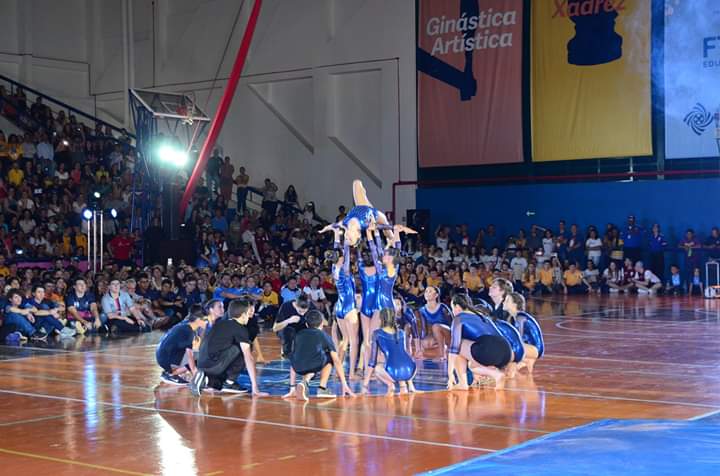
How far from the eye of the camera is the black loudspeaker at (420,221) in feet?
87.8

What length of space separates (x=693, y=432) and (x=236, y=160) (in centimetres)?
2546

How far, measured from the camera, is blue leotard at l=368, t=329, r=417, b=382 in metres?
10.2

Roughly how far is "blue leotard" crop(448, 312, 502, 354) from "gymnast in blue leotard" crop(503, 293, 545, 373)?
1168 millimetres

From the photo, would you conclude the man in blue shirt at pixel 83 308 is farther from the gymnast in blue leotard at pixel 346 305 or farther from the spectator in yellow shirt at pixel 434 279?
the spectator in yellow shirt at pixel 434 279

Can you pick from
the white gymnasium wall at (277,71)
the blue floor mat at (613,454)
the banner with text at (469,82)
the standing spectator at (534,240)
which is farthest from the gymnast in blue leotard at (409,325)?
the white gymnasium wall at (277,71)

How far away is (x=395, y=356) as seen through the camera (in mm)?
10289

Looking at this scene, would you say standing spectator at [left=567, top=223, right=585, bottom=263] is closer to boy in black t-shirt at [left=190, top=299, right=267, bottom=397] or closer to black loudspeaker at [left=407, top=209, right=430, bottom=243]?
black loudspeaker at [left=407, top=209, right=430, bottom=243]

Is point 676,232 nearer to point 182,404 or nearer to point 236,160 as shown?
point 236,160

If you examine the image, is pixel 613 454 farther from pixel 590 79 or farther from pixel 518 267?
pixel 590 79

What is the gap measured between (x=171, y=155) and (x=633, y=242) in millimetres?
10737

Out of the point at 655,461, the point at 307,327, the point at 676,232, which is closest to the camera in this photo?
the point at 655,461

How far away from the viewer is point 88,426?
8.67 metres

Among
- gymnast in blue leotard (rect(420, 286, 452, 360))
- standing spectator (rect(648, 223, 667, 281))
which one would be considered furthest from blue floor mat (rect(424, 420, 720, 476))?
standing spectator (rect(648, 223, 667, 281))

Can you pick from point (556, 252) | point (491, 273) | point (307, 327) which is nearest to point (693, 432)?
point (307, 327)
